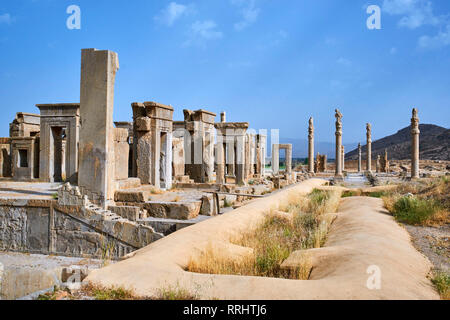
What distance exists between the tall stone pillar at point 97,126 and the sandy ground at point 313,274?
5.30m

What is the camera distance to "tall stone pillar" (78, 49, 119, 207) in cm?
1066

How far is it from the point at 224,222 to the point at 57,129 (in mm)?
15200

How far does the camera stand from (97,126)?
10.7 metres

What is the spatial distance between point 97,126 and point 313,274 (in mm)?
8467

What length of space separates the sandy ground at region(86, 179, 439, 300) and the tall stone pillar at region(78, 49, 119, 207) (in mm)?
5297

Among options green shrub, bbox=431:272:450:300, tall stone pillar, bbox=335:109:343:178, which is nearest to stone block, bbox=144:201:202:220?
green shrub, bbox=431:272:450:300

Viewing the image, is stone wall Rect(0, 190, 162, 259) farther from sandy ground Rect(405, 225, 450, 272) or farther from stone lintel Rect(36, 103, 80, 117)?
stone lintel Rect(36, 103, 80, 117)

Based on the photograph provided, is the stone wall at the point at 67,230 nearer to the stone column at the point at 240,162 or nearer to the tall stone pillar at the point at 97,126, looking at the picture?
the tall stone pillar at the point at 97,126

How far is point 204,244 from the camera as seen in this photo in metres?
5.73

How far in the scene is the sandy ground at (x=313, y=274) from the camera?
3369 mm

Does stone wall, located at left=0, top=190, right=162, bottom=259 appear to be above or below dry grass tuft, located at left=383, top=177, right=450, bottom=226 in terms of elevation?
below

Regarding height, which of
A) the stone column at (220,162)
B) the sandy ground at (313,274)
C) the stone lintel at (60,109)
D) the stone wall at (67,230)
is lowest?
the stone wall at (67,230)

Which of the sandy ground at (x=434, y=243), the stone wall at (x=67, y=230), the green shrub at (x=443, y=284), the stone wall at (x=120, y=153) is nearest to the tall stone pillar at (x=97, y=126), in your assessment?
the stone wall at (x=67, y=230)
